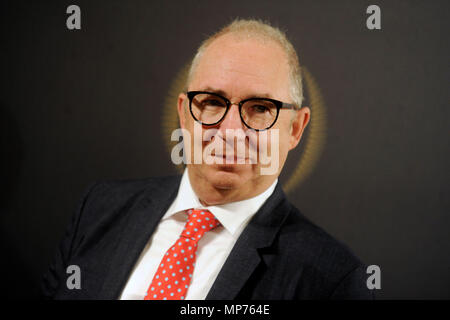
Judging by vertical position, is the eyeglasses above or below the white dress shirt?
above

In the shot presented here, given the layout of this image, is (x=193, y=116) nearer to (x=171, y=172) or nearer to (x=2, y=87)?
(x=171, y=172)

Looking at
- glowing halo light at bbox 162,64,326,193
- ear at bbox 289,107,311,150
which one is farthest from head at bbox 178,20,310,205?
glowing halo light at bbox 162,64,326,193

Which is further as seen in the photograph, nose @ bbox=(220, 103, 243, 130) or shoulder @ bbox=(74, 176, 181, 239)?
shoulder @ bbox=(74, 176, 181, 239)

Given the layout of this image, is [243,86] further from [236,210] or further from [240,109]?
[236,210]

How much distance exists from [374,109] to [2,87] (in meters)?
1.56

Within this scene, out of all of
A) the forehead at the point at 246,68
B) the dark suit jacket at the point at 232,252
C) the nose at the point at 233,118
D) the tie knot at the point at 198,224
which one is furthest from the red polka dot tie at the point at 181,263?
the forehead at the point at 246,68

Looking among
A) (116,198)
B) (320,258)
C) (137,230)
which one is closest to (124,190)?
(116,198)

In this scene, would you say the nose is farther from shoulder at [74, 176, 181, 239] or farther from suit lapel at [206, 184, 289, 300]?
shoulder at [74, 176, 181, 239]

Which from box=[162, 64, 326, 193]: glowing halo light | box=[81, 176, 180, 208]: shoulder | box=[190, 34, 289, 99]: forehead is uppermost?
box=[190, 34, 289, 99]: forehead

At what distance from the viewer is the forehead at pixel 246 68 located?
104cm

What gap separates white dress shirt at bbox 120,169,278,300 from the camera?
1.12m

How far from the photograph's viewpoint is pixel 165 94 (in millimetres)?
1452

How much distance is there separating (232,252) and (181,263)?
0.17m
